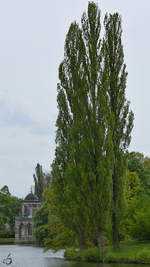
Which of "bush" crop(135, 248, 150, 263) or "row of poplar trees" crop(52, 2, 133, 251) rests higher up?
"row of poplar trees" crop(52, 2, 133, 251)

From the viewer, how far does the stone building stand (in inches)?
2542

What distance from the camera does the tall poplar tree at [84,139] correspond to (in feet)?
69.9

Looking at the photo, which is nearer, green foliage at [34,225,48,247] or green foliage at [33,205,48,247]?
green foliage at [34,225,48,247]

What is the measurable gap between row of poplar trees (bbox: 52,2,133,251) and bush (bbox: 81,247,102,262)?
1.35ft

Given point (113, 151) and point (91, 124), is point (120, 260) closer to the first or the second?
point (113, 151)

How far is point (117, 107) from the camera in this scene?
2389cm

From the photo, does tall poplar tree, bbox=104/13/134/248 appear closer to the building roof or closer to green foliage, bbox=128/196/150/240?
green foliage, bbox=128/196/150/240

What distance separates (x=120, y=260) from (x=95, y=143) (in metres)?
6.43

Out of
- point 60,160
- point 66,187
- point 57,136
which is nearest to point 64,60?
point 57,136

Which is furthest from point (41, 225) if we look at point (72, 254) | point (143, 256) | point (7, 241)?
point (143, 256)

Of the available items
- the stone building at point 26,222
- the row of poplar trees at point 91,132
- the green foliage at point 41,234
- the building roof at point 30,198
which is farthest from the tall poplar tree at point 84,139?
the building roof at point 30,198

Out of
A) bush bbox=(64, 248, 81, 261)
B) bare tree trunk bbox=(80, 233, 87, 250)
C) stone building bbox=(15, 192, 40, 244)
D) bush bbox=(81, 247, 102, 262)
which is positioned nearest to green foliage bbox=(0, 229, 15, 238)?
stone building bbox=(15, 192, 40, 244)

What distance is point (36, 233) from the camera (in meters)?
46.1

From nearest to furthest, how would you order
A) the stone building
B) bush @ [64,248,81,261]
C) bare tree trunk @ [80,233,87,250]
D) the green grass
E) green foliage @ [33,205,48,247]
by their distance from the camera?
bare tree trunk @ [80,233,87,250]
bush @ [64,248,81,261]
green foliage @ [33,205,48,247]
the green grass
the stone building
